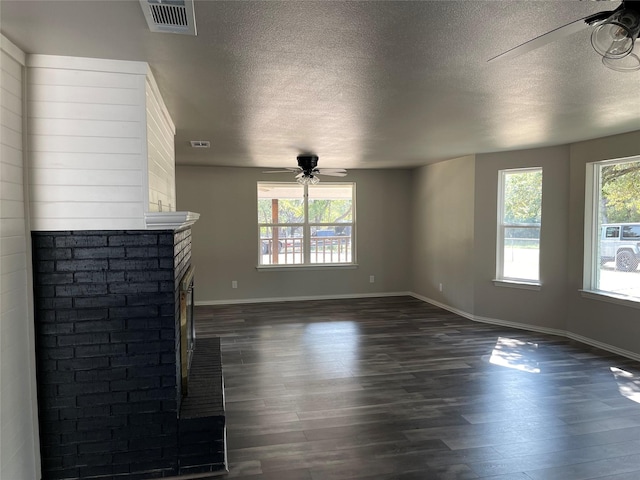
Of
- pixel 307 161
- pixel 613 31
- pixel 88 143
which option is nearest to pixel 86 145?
pixel 88 143

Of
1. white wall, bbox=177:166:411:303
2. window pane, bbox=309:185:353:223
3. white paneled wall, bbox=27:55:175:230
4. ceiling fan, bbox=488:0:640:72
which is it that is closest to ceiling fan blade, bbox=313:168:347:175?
white wall, bbox=177:166:411:303

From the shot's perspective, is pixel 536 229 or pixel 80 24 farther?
pixel 536 229

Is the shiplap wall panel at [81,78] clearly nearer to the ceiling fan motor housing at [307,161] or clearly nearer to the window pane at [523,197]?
the ceiling fan motor housing at [307,161]

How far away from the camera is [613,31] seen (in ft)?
4.80

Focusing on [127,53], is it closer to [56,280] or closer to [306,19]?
[306,19]

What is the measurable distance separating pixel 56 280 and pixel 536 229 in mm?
5422

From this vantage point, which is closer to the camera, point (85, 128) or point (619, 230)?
point (85, 128)

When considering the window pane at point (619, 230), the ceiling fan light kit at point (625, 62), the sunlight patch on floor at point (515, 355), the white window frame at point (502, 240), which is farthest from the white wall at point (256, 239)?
the ceiling fan light kit at point (625, 62)

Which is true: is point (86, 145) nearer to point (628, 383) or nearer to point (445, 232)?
point (628, 383)

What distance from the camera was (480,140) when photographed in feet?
16.1

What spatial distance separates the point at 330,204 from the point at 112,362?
5.79m

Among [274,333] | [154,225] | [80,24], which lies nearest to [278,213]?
[274,333]

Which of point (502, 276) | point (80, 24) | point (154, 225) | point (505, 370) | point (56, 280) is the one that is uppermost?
point (80, 24)

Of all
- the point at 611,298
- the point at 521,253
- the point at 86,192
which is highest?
the point at 86,192
